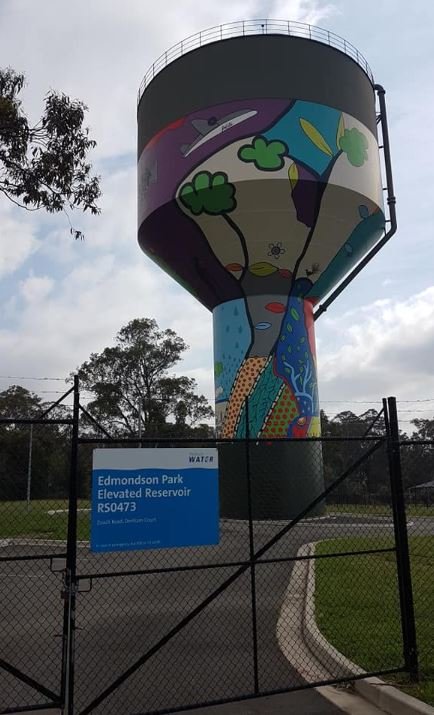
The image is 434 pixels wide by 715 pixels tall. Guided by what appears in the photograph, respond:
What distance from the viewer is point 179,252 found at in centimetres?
2380

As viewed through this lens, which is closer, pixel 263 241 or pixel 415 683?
pixel 415 683

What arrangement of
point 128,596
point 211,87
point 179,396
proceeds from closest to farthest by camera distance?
point 128,596
point 211,87
point 179,396

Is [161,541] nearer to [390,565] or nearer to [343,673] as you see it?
[343,673]

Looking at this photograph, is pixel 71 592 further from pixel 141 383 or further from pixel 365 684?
pixel 141 383

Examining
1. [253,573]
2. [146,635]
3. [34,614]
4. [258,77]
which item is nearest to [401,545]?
[253,573]

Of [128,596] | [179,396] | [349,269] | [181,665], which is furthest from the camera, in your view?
[179,396]

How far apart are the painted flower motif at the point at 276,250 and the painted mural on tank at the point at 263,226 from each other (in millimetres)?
37

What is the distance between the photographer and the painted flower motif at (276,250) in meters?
22.5

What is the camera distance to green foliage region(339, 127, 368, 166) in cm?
2255

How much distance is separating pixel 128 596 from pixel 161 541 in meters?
5.31

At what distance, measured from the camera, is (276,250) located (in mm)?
22609

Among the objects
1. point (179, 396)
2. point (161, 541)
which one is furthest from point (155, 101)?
point (179, 396)

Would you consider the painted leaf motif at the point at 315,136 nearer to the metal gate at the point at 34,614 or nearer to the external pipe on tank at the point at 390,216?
the external pipe on tank at the point at 390,216

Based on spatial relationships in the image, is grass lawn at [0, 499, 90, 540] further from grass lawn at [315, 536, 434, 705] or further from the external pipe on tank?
the external pipe on tank
